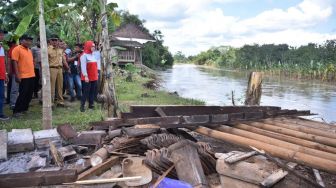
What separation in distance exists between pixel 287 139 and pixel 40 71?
21.3 feet

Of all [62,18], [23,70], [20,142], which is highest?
[62,18]

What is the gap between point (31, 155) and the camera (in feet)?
16.4

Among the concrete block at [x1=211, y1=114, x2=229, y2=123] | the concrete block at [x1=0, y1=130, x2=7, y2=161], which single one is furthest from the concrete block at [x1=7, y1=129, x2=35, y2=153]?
the concrete block at [x1=211, y1=114, x2=229, y2=123]

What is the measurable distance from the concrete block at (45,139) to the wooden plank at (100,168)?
139cm

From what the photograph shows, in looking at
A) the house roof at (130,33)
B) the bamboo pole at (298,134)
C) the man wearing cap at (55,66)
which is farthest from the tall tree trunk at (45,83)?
the house roof at (130,33)

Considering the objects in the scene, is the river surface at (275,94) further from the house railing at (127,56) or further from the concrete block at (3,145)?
the concrete block at (3,145)

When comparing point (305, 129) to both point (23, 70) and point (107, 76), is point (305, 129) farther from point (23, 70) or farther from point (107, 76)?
point (23, 70)

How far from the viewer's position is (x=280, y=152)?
14.1 ft

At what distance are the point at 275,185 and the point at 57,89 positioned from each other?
711 centimetres

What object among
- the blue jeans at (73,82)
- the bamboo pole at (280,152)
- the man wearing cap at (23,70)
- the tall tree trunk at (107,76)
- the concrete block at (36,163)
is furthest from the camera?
the blue jeans at (73,82)

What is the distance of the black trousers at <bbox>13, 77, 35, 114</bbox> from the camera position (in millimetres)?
7699

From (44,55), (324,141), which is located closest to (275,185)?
(324,141)

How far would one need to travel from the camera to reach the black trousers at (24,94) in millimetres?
7699

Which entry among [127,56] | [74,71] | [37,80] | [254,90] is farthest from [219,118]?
[127,56]
